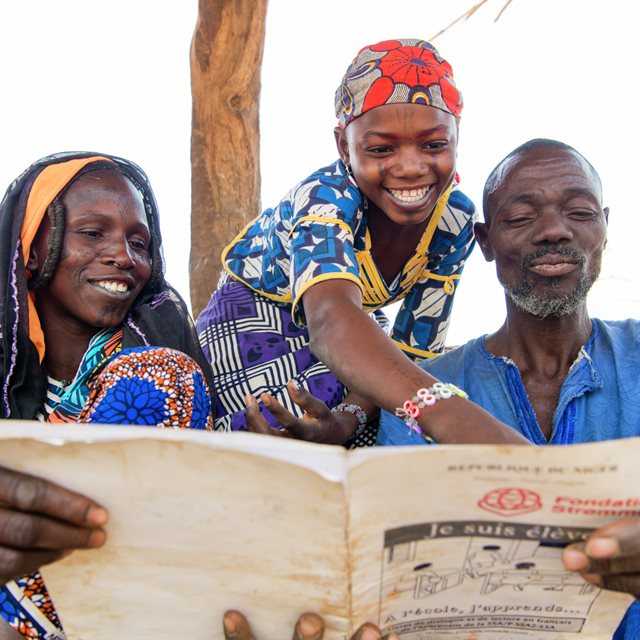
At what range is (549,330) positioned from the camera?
88.7 inches

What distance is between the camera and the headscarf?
208 centimetres

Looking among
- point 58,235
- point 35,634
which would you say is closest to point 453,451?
point 35,634

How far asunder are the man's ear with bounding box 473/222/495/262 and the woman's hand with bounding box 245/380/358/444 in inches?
25.9

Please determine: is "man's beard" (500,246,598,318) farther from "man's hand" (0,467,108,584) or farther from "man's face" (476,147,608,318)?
"man's hand" (0,467,108,584)

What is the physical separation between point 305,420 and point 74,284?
74 cm

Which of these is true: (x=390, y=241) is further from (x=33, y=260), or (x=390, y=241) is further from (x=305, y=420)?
(x=33, y=260)

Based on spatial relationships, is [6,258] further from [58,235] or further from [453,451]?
[453,451]

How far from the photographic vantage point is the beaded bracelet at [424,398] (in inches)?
55.2

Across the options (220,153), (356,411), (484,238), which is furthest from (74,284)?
(220,153)

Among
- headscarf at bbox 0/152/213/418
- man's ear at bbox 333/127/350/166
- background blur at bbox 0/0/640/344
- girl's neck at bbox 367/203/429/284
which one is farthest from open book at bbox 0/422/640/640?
background blur at bbox 0/0/640/344

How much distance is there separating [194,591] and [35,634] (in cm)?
53

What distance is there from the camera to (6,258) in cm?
212

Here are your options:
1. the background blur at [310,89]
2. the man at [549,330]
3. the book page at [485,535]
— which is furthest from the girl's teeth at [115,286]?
the background blur at [310,89]

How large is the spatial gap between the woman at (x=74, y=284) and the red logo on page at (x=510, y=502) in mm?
1122
